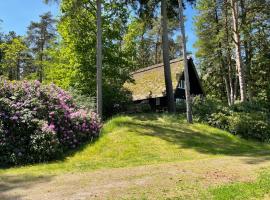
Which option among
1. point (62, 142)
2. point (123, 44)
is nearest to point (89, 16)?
point (123, 44)

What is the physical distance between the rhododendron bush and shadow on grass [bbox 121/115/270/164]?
329 centimetres

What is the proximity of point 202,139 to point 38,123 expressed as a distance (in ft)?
29.3

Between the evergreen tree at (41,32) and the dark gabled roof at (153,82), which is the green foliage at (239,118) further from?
the evergreen tree at (41,32)

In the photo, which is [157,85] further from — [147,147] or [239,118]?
[147,147]

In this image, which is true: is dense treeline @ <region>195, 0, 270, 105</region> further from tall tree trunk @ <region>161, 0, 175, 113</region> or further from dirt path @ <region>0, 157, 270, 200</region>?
dirt path @ <region>0, 157, 270, 200</region>

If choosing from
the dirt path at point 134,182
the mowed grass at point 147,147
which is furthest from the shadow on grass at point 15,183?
the mowed grass at point 147,147

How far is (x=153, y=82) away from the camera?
36.7 meters

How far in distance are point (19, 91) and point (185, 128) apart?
992cm

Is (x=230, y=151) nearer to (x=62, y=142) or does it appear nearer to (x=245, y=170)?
(x=245, y=170)

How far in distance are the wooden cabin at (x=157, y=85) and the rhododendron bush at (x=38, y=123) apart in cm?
1314

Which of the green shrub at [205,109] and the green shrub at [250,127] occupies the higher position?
the green shrub at [205,109]

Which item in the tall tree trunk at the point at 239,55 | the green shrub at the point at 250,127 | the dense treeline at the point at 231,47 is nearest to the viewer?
the green shrub at the point at 250,127

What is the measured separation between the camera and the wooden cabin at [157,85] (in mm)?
35000

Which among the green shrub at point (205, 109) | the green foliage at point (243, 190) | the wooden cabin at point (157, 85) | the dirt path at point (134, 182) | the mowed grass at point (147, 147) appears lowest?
the green foliage at point (243, 190)
